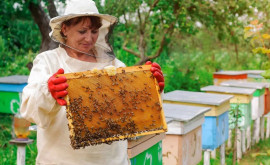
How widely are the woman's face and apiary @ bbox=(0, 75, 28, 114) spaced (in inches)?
149

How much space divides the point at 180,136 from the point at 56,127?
6.30 ft

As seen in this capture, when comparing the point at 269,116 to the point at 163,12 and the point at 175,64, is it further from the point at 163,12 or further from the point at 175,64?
the point at 163,12

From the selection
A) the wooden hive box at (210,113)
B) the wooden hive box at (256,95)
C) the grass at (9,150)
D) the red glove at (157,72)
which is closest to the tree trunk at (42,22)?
the grass at (9,150)

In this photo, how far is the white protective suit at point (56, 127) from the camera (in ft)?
6.82

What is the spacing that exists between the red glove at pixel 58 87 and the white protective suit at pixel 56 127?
83 millimetres

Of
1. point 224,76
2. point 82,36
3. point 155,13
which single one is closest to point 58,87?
point 82,36

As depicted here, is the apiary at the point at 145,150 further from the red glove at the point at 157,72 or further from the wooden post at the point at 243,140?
→ the wooden post at the point at 243,140

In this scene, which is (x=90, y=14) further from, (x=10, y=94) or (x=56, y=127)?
(x=10, y=94)

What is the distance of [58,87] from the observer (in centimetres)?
194

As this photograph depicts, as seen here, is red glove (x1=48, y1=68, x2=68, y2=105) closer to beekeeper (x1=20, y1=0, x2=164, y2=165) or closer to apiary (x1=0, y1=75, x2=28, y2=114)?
beekeeper (x1=20, y1=0, x2=164, y2=165)

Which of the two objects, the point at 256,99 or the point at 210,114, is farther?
the point at 256,99

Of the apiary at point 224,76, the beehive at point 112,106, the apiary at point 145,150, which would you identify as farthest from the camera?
the apiary at point 224,76

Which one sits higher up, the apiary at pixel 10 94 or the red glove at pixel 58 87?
the red glove at pixel 58 87

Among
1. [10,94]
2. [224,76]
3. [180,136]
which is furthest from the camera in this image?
[224,76]
